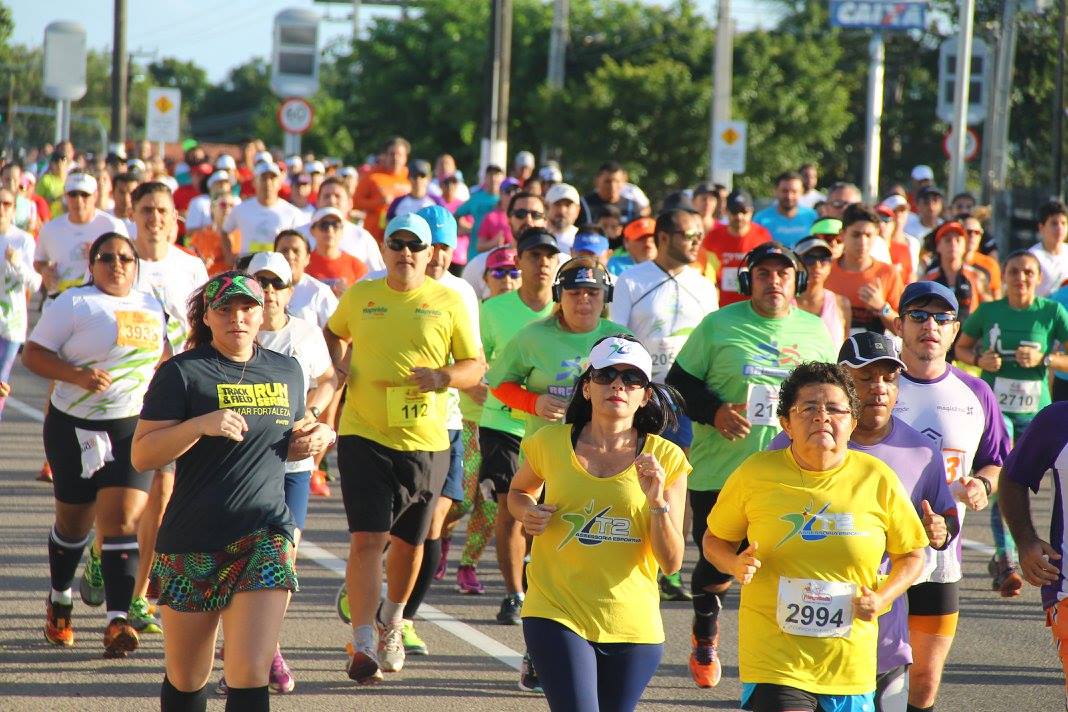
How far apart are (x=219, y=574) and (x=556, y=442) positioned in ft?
4.08

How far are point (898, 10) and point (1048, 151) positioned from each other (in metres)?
23.6

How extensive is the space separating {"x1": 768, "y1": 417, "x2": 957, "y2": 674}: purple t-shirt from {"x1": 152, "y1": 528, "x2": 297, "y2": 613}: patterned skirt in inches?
68.9

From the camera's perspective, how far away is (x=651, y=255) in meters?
12.4

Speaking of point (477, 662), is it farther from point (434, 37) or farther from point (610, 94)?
point (434, 37)

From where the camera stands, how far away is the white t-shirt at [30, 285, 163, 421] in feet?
25.9

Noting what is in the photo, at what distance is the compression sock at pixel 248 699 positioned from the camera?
567 cm

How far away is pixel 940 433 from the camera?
20.9ft

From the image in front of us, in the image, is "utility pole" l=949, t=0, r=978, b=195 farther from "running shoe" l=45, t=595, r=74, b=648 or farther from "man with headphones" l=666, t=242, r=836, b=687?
"running shoe" l=45, t=595, r=74, b=648

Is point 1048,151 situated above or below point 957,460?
above

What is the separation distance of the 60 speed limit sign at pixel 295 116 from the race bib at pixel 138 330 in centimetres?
1776

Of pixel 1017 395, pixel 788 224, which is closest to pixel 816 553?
pixel 1017 395

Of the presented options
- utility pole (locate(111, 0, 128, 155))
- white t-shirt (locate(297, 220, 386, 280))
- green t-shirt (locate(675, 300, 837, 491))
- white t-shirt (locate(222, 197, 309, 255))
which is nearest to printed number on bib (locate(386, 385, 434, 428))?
green t-shirt (locate(675, 300, 837, 491))

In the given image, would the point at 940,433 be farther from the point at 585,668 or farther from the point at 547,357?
the point at 547,357

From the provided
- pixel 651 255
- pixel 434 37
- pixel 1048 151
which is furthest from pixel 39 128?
pixel 651 255
